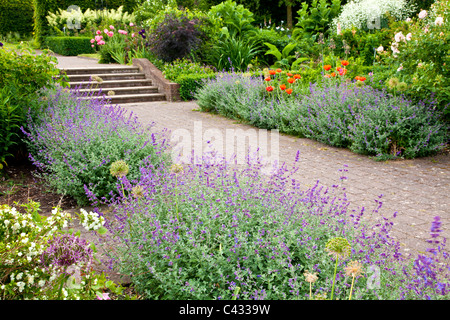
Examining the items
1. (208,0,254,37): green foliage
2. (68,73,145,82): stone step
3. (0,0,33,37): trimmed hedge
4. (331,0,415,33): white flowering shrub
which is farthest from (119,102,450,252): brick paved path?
(0,0,33,37): trimmed hedge

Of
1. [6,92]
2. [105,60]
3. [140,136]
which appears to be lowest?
[140,136]

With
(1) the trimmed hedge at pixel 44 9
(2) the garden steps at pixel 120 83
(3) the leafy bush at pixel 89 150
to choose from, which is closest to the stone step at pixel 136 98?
(2) the garden steps at pixel 120 83

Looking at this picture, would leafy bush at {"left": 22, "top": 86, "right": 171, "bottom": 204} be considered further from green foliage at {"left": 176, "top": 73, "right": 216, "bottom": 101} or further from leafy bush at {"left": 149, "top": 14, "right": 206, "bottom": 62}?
leafy bush at {"left": 149, "top": 14, "right": 206, "bottom": 62}

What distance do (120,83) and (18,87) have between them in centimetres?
693

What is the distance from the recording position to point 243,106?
829 centimetres

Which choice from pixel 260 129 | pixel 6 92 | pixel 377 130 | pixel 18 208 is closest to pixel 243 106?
pixel 260 129

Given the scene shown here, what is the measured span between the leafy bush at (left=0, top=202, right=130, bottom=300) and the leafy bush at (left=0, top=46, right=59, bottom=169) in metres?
3.26

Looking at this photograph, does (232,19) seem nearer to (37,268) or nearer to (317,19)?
(317,19)

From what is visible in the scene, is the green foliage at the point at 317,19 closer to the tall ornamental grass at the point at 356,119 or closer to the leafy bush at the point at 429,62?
the tall ornamental grass at the point at 356,119

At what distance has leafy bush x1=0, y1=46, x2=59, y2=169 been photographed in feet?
17.2

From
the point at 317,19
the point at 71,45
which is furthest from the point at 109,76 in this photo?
the point at 71,45
